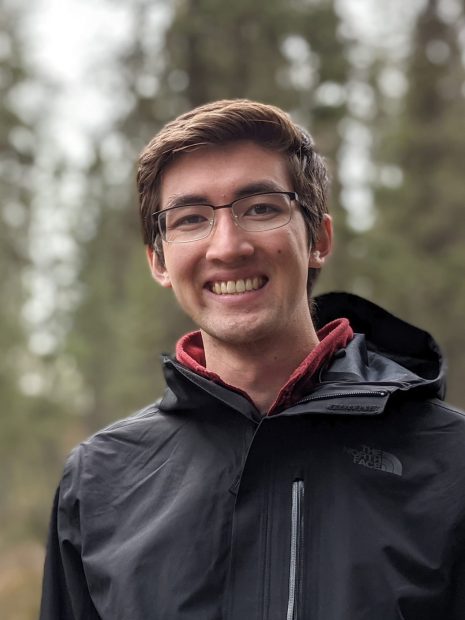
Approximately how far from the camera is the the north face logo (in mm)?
1971

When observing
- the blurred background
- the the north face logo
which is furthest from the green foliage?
the the north face logo

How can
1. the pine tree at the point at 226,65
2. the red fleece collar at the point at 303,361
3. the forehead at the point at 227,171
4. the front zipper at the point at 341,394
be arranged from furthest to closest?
the pine tree at the point at 226,65 < the forehead at the point at 227,171 < the red fleece collar at the point at 303,361 < the front zipper at the point at 341,394

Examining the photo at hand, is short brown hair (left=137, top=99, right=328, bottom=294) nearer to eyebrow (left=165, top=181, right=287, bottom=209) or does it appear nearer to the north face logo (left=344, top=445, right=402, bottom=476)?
eyebrow (left=165, top=181, right=287, bottom=209)

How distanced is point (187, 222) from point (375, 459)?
0.76 meters

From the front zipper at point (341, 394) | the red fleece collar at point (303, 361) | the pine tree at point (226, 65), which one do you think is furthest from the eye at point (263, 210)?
the pine tree at point (226, 65)

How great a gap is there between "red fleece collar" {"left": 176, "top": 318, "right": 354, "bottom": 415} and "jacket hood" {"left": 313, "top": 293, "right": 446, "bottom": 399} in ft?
0.11

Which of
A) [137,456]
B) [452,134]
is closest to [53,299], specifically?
[452,134]

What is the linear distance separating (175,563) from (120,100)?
28.9ft

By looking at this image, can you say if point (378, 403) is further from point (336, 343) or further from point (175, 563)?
point (175, 563)

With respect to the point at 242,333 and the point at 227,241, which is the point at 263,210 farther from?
the point at 242,333

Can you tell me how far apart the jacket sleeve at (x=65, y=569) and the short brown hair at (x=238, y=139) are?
0.78 meters

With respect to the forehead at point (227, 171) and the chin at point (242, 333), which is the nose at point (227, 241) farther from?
the chin at point (242, 333)

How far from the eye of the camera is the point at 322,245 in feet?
8.20

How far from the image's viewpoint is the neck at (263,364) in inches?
88.6
